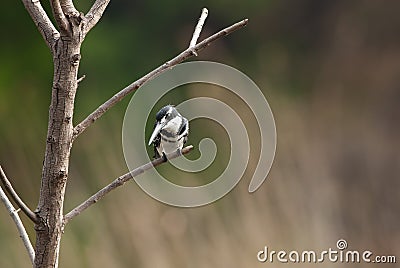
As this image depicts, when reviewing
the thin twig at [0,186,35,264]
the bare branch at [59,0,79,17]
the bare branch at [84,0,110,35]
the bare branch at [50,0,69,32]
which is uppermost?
the bare branch at [84,0,110,35]

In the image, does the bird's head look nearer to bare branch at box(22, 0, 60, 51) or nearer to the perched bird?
the perched bird

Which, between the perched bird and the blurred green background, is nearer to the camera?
the perched bird

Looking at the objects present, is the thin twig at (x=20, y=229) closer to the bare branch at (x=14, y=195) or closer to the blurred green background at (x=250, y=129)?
the bare branch at (x=14, y=195)

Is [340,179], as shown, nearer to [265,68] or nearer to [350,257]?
[350,257]

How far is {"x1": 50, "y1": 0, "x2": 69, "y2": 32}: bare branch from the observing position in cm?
43

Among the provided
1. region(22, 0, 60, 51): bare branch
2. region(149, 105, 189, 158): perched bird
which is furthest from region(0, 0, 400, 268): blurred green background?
region(22, 0, 60, 51): bare branch

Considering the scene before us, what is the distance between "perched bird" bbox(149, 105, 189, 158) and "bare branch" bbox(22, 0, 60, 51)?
110 millimetres

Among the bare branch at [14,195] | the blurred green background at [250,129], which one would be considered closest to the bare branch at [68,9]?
the bare branch at [14,195]

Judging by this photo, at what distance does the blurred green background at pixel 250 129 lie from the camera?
1.39 meters

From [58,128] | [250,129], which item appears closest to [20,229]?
[58,128]

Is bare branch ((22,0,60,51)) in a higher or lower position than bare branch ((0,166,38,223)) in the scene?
higher

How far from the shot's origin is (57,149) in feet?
1.49

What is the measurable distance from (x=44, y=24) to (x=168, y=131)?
0.13 meters

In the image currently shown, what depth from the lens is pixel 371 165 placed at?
1612mm
